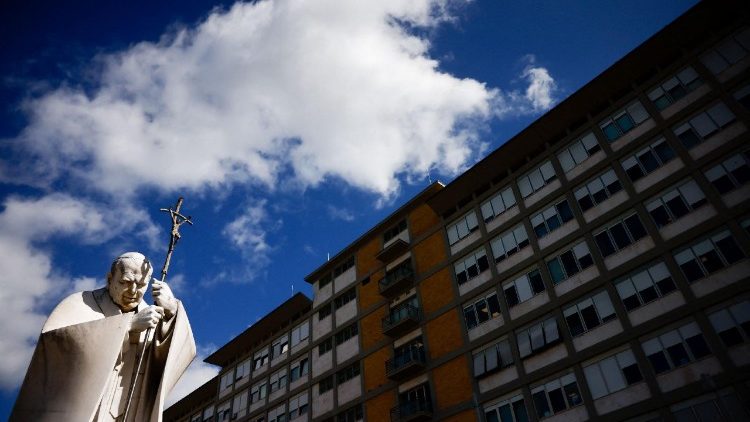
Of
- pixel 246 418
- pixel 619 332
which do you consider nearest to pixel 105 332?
pixel 619 332

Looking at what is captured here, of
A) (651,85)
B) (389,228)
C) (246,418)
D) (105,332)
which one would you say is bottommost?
(105,332)

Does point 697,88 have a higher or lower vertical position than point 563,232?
higher

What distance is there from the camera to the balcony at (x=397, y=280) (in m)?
30.5

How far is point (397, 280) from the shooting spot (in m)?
30.6

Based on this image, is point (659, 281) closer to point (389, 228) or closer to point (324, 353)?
point (389, 228)

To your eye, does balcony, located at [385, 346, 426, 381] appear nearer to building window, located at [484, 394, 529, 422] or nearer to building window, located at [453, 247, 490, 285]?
building window, located at [453, 247, 490, 285]

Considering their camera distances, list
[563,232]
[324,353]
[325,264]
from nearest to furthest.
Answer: [563,232] → [324,353] → [325,264]

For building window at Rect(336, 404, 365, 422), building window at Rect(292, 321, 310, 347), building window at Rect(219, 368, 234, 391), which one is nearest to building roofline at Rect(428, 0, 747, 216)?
building window at Rect(336, 404, 365, 422)

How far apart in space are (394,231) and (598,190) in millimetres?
14179

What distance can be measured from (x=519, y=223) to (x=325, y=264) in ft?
55.6

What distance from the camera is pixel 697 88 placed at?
22.7 metres

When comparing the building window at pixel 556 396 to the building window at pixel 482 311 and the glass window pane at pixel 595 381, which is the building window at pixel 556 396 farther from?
the building window at pixel 482 311

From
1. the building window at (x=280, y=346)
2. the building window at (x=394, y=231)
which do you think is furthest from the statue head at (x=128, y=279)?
the building window at (x=280, y=346)

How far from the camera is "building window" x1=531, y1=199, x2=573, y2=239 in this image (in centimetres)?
2484
